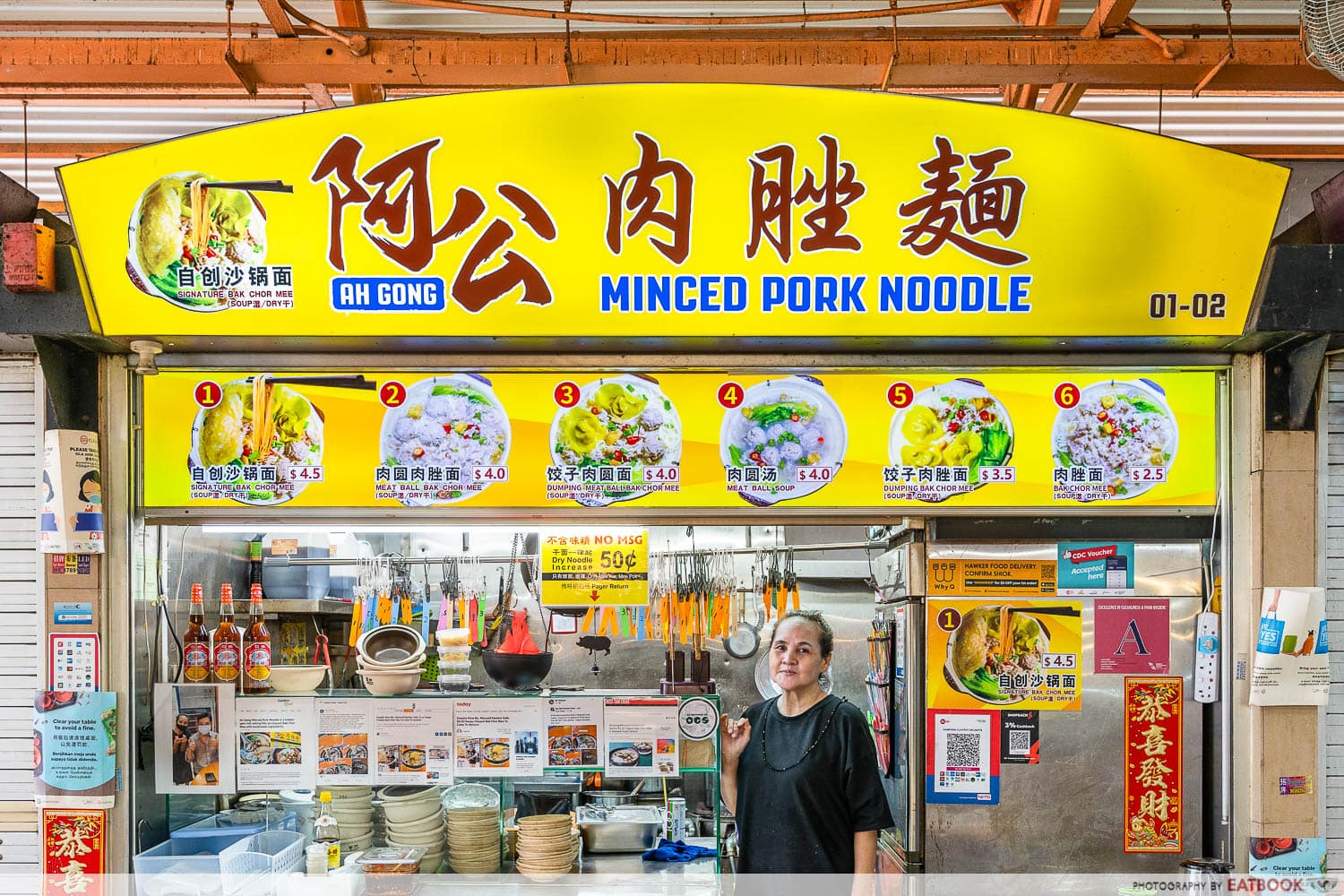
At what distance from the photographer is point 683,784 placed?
5102 mm

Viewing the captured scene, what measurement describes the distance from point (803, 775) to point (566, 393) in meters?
1.87

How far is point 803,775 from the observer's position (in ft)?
14.0

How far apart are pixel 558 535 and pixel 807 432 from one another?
4.27 ft

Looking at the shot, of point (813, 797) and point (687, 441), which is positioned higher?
point (687, 441)

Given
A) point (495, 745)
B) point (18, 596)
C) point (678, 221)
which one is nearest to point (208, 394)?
point (18, 596)

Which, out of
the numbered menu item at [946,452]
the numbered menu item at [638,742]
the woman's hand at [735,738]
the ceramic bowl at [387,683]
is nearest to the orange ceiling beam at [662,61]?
the numbered menu item at [946,452]

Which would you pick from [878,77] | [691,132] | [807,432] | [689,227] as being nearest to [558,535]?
[807,432]

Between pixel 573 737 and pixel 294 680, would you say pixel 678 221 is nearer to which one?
pixel 573 737

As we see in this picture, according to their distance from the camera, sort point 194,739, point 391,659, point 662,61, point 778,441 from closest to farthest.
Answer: point 778,441
point 194,739
point 391,659
point 662,61

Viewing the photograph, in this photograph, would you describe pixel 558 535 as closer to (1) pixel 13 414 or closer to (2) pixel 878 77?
(1) pixel 13 414

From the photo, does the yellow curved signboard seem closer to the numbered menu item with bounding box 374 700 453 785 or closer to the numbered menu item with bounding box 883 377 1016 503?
the numbered menu item with bounding box 883 377 1016 503

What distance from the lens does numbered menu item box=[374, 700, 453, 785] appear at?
4395 millimetres

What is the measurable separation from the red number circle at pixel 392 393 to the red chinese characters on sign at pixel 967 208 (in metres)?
2.04

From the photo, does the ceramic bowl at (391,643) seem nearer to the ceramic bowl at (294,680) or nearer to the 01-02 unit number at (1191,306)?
the ceramic bowl at (294,680)
